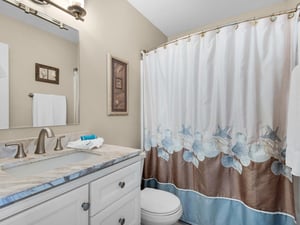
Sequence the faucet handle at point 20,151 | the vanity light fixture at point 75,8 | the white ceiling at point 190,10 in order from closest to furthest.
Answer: the faucet handle at point 20,151
the vanity light fixture at point 75,8
the white ceiling at point 190,10

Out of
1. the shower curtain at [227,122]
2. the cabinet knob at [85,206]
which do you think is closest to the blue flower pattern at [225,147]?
the shower curtain at [227,122]

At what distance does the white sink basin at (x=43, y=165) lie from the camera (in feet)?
3.17

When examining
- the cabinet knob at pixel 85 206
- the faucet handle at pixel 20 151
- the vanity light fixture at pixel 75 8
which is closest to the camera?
the cabinet knob at pixel 85 206

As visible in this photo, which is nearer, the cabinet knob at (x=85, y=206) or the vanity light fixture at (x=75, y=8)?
the cabinet knob at (x=85, y=206)

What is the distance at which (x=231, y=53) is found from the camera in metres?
1.57

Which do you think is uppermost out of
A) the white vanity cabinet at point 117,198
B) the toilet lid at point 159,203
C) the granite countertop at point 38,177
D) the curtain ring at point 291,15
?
the curtain ring at point 291,15

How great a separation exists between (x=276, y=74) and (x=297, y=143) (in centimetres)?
55

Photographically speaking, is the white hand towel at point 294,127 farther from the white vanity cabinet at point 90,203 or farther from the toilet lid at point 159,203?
the white vanity cabinet at point 90,203

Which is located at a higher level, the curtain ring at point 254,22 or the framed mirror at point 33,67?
the curtain ring at point 254,22

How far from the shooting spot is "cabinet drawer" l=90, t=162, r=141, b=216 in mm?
928

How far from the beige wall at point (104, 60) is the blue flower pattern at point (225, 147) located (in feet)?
1.37

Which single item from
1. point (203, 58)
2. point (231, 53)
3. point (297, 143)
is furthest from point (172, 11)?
point (297, 143)

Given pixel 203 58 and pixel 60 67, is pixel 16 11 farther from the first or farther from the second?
pixel 203 58

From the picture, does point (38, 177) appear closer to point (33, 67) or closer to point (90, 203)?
point (90, 203)
